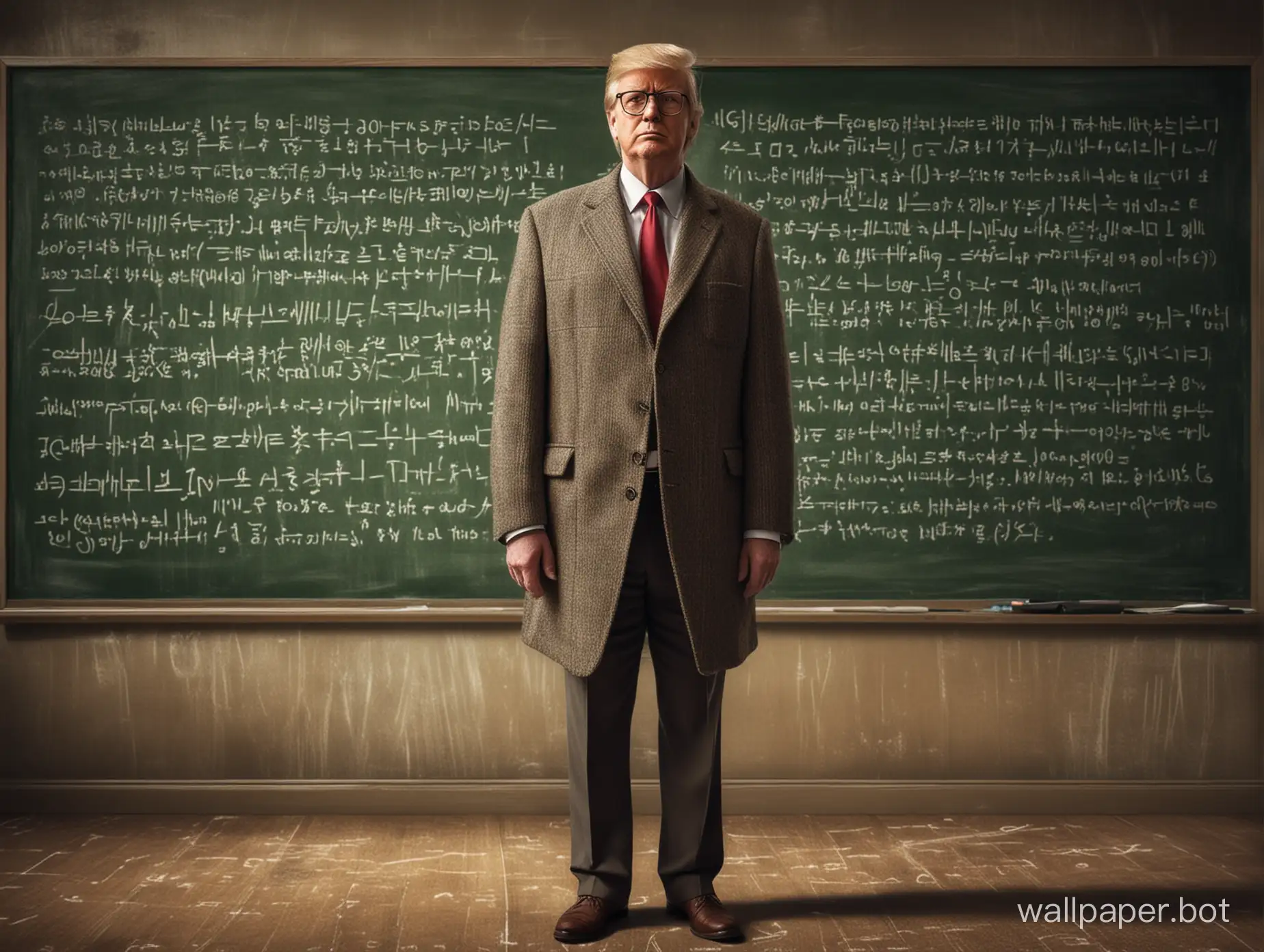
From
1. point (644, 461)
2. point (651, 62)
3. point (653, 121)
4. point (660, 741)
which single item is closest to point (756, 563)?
point (644, 461)

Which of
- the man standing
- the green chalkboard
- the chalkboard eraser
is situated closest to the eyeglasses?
the man standing

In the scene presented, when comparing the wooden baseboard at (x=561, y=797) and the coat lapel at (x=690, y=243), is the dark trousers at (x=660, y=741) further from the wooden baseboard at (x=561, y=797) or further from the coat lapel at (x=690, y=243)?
the wooden baseboard at (x=561, y=797)

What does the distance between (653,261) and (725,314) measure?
0.59 feet

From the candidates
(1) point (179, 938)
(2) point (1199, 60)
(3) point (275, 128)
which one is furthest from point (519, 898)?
(2) point (1199, 60)

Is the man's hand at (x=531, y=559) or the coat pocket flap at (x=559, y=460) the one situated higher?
the coat pocket flap at (x=559, y=460)

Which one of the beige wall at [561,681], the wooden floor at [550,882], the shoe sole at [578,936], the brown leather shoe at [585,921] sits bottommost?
the wooden floor at [550,882]

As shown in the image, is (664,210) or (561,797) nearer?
(664,210)

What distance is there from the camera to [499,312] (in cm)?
339

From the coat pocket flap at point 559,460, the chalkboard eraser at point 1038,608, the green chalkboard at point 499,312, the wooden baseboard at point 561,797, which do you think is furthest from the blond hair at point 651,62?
the wooden baseboard at point 561,797

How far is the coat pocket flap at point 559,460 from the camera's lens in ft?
7.78

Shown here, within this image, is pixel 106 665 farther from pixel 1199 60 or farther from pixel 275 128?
pixel 1199 60

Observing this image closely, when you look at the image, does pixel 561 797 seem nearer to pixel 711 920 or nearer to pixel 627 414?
pixel 711 920

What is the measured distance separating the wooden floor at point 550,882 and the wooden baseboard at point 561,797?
5cm

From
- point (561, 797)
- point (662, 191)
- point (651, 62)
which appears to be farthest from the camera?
point (561, 797)
